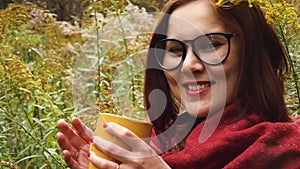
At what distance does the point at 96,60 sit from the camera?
1521 millimetres

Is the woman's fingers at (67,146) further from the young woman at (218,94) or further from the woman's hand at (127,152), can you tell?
the woman's hand at (127,152)

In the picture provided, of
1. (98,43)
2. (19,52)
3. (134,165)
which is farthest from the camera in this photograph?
(19,52)

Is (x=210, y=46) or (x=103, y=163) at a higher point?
(x=210, y=46)

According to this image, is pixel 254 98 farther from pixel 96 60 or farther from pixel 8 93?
pixel 8 93

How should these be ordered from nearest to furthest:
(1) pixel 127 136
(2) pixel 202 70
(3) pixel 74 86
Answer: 1. (1) pixel 127 136
2. (2) pixel 202 70
3. (3) pixel 74 86

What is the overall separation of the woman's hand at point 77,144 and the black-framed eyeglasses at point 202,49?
249mm

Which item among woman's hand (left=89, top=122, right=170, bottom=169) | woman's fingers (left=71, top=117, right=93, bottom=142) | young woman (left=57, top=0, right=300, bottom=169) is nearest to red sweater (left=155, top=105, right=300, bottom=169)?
young woman (left=57, top=0, right=300, bottom=169)

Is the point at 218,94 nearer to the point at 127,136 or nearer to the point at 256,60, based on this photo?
the point at 256,60

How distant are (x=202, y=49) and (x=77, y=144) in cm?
38

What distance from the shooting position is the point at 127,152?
0.99 m

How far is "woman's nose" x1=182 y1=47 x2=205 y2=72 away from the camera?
3.48ft

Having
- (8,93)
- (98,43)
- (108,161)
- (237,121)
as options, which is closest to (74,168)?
(108,161)

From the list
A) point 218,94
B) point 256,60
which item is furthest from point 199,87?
point 256,60

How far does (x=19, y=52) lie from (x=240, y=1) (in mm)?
1940
